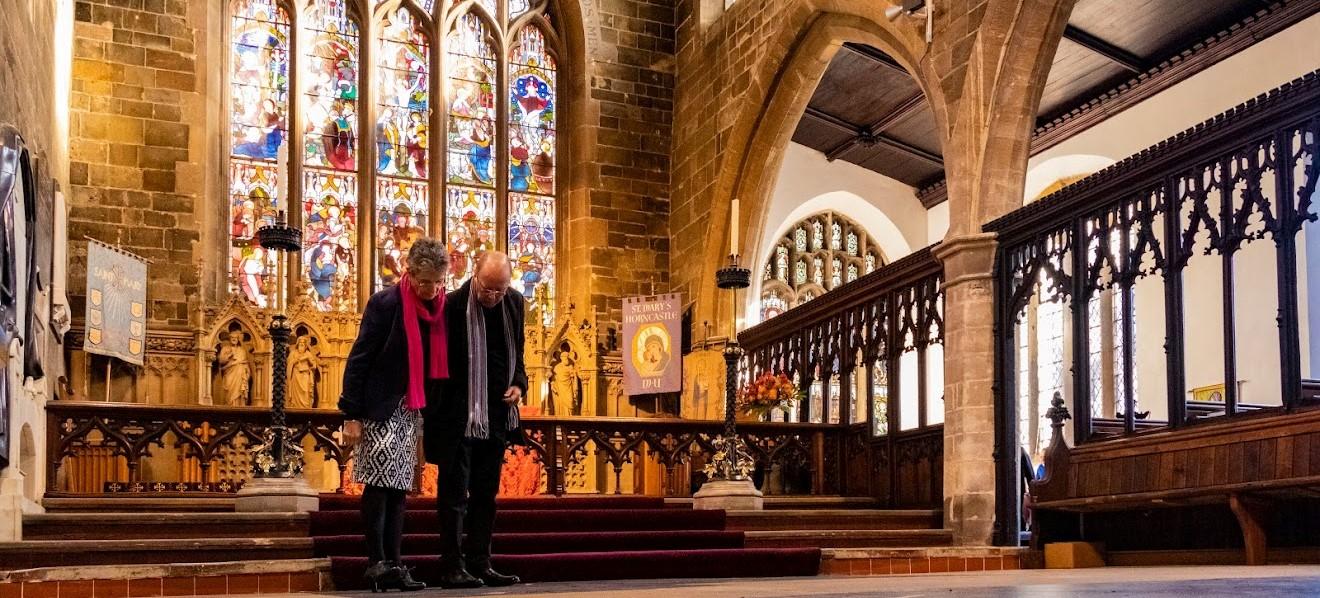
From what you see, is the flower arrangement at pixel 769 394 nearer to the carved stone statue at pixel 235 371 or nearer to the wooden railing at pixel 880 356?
the wooden railing at pixel 880 356

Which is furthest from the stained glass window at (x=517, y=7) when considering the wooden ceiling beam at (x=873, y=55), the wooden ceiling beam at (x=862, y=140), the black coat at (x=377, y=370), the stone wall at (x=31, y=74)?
the black coat at (x=377, y=370)

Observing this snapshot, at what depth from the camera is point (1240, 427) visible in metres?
7.00

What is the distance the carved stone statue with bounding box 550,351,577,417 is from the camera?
14461 millimetres

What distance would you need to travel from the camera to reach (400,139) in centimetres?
1530

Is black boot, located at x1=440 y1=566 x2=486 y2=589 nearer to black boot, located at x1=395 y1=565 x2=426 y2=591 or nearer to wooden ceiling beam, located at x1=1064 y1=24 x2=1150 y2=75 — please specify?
black boot, located at x1=395 y1=565 x2=426 y2=591

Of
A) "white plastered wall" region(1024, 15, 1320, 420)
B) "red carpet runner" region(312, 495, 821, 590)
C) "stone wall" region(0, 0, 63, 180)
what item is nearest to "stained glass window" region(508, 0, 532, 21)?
"stone wall" region(0, 0, 63, 180)

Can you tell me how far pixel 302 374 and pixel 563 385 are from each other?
8.09ft

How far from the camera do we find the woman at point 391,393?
198 inches

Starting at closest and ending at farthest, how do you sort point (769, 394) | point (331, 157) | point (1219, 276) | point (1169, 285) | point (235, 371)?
point (1169, 285), point (769, 394), point (1219, 276), point (235, 371), point (331, 157)

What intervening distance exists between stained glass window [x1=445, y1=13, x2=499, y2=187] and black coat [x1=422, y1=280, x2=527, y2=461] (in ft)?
33.4

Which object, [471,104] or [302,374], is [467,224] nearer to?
[471,104]

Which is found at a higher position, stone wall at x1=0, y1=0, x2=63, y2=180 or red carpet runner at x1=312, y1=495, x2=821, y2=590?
stone wall at x1=0, y1=0, x2=63, y2=180

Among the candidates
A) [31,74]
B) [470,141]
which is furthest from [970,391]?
[470,141]

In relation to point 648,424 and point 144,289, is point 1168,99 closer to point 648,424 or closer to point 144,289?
point 648,424
